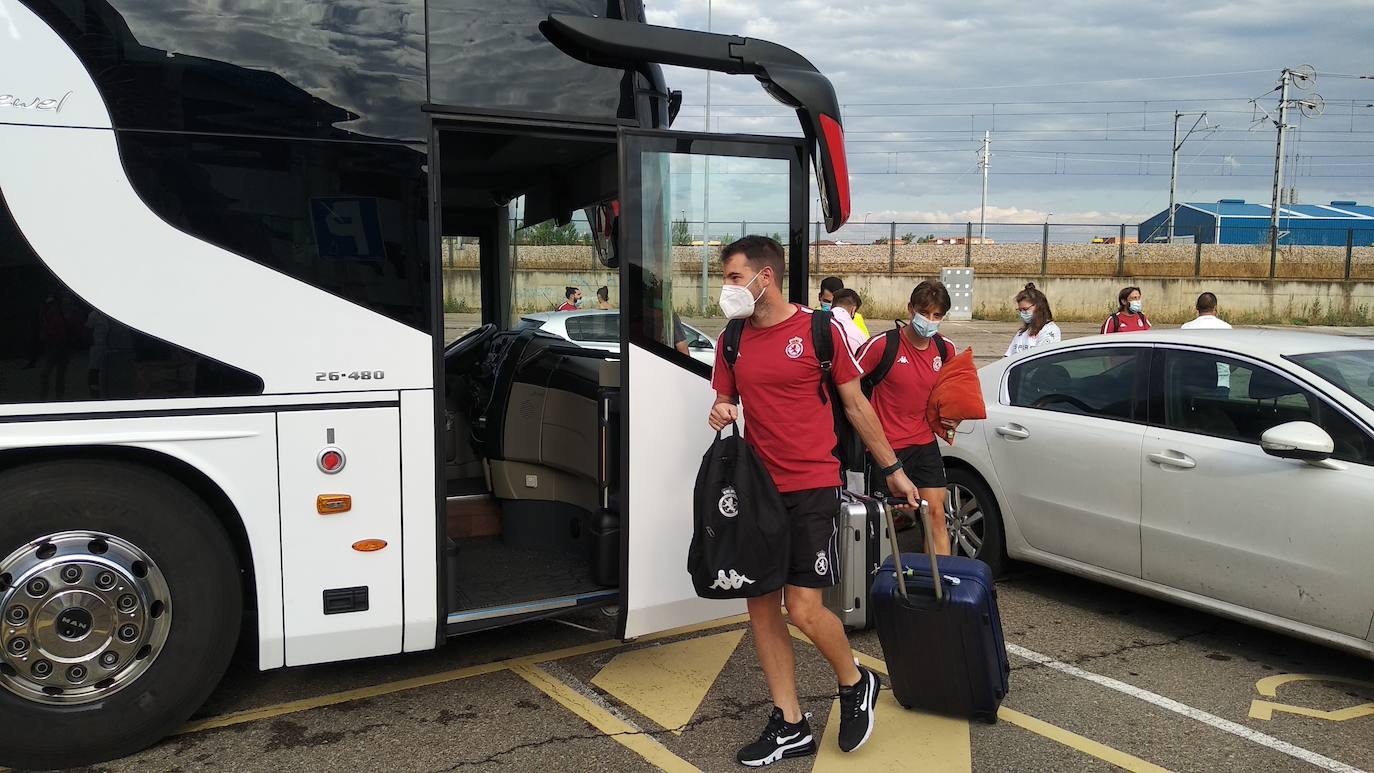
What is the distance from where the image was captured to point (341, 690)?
464 centimetres

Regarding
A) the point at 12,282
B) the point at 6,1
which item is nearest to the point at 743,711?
the point at 12,282

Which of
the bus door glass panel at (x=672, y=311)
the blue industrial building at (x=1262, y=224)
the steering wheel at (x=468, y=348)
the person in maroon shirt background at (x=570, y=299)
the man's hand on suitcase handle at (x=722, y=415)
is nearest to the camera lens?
the man's hand on suitcase handle at (x=722, y=415)

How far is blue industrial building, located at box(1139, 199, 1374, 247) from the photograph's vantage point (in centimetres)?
3884

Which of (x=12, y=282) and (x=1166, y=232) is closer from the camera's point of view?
(x=12, y=282)

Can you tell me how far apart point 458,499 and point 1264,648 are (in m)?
A: 4.30

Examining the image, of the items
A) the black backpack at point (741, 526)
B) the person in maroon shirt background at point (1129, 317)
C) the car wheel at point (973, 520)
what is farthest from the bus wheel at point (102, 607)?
the person in maroon shirt background at point (1129, 317)

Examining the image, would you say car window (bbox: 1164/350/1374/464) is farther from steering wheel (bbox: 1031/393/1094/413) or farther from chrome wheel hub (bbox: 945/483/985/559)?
chrome wheel hub (bbox: 945/483/985/559)

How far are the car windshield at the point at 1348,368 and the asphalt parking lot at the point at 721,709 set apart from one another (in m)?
1.32

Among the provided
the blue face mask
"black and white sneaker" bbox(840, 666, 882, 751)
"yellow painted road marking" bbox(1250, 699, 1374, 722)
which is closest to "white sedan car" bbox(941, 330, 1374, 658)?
"yellow painted road marking" bbox(1250, 699, 1374, 722)

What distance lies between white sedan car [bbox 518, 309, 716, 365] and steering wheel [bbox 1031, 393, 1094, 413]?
237 cm

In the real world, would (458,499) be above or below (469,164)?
below

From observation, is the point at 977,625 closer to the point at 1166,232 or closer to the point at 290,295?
the point at 290,295

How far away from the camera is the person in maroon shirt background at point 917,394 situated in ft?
17.8

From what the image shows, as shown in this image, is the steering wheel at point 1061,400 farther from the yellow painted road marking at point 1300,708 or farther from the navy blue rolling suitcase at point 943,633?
the navy blue rolling suitcase at point 943,633
